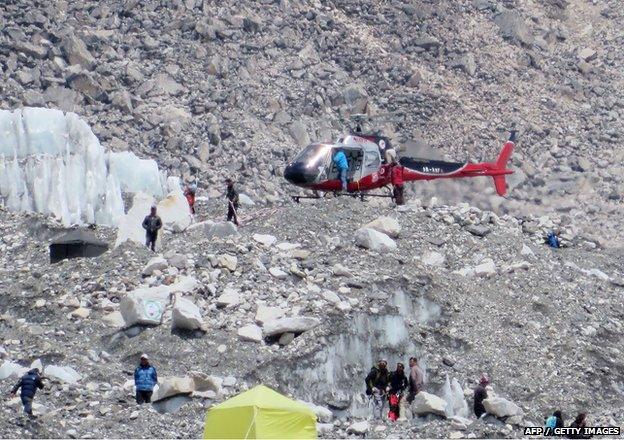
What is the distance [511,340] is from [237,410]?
30.5 ft

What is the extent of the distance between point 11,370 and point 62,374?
0.74 meters

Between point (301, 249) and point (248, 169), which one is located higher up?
point (301, 249)

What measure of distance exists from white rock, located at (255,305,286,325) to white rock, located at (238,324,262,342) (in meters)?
0.33

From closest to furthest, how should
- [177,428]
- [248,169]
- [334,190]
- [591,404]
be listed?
[177,428], [591,404], [334,190], [248,169]

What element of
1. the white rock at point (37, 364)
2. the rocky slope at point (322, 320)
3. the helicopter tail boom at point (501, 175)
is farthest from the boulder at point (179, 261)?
the helicopter tail boom at point (501, 175)

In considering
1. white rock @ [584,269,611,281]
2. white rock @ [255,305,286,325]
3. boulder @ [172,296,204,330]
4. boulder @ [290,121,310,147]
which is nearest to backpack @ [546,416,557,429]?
white rock @ [255,305,286,325]

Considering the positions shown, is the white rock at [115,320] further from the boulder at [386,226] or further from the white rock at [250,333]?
the boulder at [386,226]

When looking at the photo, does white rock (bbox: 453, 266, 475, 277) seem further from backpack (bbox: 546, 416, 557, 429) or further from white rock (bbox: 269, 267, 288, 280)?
backpack (bbox: 546, 416, 557, 429)

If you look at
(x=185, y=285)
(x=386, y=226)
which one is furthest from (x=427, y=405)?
(x=386, y=226)

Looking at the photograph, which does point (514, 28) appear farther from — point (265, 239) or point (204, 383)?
point (204, 383)

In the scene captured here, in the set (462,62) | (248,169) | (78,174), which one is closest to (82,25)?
(248,169)

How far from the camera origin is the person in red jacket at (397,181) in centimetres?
3728

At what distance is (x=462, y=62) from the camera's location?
56.1 metres

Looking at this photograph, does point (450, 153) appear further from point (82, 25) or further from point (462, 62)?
point (82, 25)
